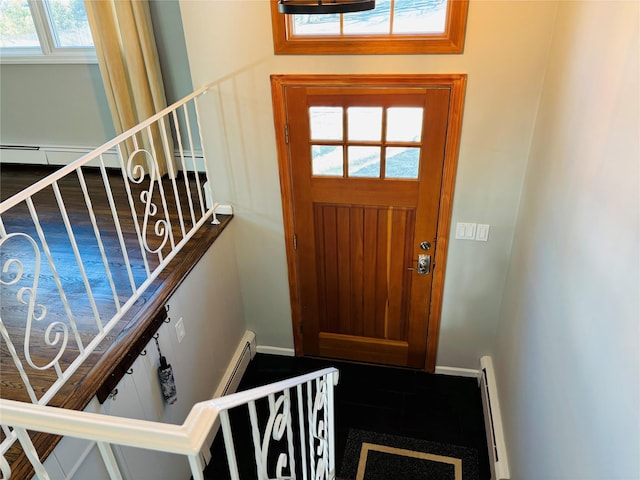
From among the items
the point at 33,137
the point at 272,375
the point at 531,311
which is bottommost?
the point at 272,375

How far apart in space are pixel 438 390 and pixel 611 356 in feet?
6.98

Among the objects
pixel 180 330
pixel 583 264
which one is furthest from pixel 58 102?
pixel 583 264

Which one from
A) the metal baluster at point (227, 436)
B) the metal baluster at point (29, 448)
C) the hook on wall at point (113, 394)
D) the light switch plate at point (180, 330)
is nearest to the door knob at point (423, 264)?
the light switch plate at point (180, 330)

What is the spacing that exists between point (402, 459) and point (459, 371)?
0.86m

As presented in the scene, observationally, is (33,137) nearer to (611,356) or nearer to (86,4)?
(86,4)

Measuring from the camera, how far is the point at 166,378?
2535 mm

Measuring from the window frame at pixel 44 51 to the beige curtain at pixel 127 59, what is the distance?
45 cm

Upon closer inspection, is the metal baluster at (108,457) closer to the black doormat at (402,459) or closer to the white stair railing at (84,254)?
the white stair railing at (84,254)

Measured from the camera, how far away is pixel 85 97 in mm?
4012

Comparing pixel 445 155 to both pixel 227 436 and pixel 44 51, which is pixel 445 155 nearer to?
pixel 227 436

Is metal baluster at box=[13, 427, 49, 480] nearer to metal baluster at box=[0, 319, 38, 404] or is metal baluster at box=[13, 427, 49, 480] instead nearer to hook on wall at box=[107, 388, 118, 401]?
metal baluster at box=[0, 319, 38, 404]

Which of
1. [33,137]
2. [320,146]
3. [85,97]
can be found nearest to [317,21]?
[320,146]

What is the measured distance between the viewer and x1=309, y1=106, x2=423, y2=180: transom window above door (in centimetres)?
277

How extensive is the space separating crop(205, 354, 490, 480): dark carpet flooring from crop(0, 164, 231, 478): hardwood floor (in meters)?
1.21
